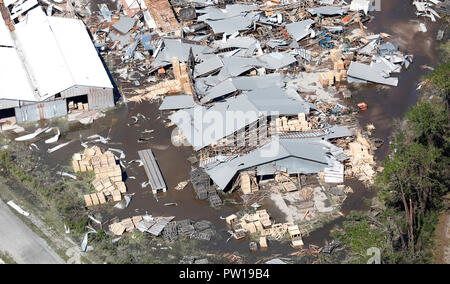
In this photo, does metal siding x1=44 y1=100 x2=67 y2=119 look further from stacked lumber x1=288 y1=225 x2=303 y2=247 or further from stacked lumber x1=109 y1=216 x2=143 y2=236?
stacked lumber x1=288 y1=225 x2=303 y2=247

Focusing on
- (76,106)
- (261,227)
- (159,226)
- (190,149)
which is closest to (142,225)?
(159,226)

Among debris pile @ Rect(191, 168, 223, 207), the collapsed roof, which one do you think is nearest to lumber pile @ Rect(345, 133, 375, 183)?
debris pile @ Rect(191, 168, 223, 207)

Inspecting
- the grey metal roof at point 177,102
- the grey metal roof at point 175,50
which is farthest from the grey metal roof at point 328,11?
the grey metal roof at point 177,102

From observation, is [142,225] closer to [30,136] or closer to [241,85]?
[30,136]

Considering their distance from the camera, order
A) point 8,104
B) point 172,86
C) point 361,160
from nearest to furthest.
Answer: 1. point 361,160
2. point 8,104
3. point 172,86

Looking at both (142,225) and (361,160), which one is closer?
(142,225)

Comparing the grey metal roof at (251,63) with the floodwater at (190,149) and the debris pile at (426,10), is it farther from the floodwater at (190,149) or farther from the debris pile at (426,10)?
the debris pile at (426,10)
